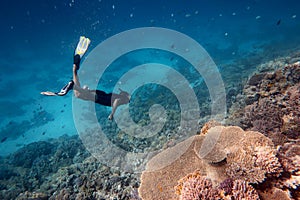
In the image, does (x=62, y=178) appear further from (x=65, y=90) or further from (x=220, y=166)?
(x=220, y=166)

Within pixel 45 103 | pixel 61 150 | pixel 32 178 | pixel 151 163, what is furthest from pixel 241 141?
pixel 45 103

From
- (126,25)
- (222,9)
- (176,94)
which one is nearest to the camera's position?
(176,94)

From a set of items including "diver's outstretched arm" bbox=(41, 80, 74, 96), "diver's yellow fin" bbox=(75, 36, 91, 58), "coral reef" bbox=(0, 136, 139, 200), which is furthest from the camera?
"diver's yellow fin" bbox=(75, 36, 91, 58)

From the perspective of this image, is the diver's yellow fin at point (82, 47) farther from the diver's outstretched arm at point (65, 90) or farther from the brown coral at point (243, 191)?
the brown coral at point (243, 191)

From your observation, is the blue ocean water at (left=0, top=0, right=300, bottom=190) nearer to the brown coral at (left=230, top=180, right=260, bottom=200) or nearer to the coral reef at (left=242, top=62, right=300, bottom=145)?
the coral reef at (left=242, top=62, right=300, bottom=145)

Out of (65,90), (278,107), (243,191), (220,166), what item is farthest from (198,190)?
(65,90)

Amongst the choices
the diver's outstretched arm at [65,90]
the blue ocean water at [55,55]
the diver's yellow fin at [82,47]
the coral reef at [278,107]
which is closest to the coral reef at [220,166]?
the coral reef at [278,107]

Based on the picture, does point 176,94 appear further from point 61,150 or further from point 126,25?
point 126,25

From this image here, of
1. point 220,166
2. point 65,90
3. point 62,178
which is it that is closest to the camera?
point 220,166

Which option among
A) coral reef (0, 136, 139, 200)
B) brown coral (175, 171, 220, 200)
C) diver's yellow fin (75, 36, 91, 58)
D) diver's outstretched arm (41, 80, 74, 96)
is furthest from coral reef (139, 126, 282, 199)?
diver's yellow fin (75, 36, 91, 58)

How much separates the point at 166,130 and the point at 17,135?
2456 cm

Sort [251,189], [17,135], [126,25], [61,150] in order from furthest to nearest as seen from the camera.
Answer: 1. [126,25]
2. [17,135]
3. [61,150]
4. [251,189]

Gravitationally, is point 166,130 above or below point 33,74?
below

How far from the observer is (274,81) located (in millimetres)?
7707
